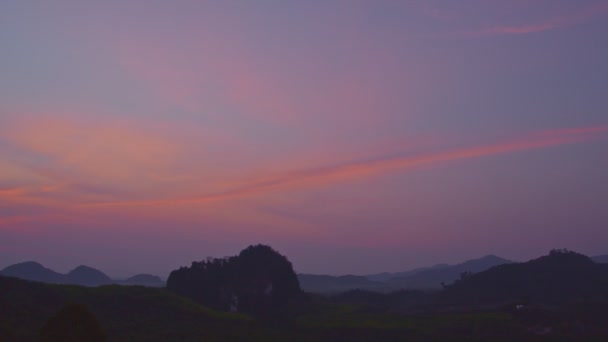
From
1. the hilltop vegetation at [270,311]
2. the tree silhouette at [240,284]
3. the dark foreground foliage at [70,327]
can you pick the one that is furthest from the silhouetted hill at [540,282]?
the dark foreground foliage at [70,327]

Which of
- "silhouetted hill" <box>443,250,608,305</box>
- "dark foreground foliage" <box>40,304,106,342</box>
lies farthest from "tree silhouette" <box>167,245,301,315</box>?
"dark foreground foliage" <box>40,304,106,342</box>

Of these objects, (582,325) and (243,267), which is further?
(243,267)

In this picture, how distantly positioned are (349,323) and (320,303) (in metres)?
25.2

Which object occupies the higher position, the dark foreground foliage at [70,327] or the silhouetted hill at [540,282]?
the silhouetted hill at [540,282]

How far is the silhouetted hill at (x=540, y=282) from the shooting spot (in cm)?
9500

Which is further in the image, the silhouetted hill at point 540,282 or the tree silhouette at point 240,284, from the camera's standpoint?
the silhouetted hill at point 540,282

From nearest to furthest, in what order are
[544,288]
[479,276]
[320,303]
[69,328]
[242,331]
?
[69,328] → [242,331] → [320,303] → [544,288] → [479,276]

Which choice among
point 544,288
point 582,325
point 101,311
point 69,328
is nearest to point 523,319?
point 582,325

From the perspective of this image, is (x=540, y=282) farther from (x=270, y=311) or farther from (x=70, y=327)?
(x=70, y=327)

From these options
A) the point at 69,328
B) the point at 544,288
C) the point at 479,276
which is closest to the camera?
the point at 69,328

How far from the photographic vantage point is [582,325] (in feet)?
195

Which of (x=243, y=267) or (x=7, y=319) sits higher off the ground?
(x=243, y=267)

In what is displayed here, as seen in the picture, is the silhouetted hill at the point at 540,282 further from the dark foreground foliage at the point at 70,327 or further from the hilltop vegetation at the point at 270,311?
the dark foreground foliage at the point at 70,327

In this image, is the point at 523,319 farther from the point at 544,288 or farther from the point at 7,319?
the point at 7,319
